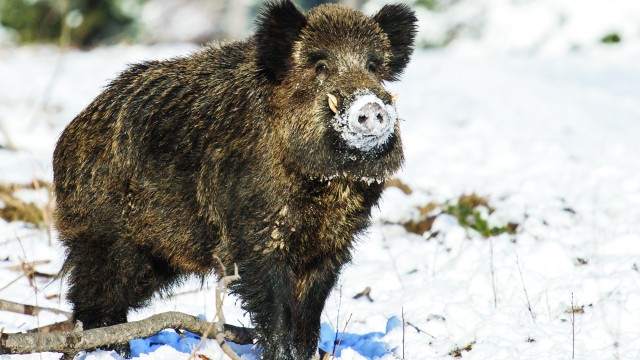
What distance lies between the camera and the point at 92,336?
379 cm

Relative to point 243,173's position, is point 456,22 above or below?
above

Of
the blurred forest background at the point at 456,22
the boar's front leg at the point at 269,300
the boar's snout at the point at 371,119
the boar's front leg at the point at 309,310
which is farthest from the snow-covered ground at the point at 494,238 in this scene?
the blurred forest background at the point at 456,22

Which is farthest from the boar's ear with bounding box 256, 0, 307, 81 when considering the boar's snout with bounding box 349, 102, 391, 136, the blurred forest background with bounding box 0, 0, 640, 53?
the blurred forest background with bounding box 0, 0, 640, 53

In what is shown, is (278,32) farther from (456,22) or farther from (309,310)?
(456,22)

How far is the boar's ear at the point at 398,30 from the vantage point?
15.6 ft

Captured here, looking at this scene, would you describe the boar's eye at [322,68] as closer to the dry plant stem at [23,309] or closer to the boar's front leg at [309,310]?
the boar's front leg at [309,310]

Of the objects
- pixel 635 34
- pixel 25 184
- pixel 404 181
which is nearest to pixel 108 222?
pixel 25 184

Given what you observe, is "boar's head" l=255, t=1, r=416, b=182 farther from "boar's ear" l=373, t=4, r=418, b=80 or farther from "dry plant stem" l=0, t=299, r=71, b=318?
"dry plant stem" l=0, t=299, r=71, b=318

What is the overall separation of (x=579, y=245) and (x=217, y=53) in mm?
3168

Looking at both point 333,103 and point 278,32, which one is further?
point 278,32

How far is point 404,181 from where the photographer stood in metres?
9.27

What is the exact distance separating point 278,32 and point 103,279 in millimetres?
1700

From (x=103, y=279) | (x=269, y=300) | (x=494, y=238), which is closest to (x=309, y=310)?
(x=269, y=300)

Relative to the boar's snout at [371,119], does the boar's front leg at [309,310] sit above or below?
below
